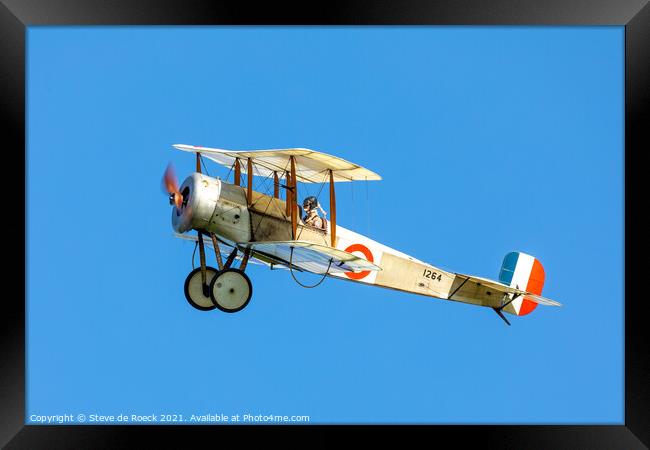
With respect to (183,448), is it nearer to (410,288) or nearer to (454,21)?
(410,288)

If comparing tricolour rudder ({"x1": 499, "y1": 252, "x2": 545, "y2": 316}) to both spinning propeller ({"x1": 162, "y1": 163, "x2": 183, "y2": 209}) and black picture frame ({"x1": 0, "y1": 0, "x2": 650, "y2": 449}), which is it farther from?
spinning propeller ({"x1": 162, "y1": 163, "x2": 183, "y2": 209})

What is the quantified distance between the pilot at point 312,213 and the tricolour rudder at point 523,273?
3.86 meters

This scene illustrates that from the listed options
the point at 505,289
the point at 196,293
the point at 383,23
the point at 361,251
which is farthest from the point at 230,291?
the point at 505,289

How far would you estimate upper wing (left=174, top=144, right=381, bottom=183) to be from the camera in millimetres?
14917

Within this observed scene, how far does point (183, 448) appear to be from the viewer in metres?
13.6

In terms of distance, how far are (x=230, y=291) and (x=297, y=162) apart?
1881 mm

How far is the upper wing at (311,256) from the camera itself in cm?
1445

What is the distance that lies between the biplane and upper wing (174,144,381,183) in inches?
0.5

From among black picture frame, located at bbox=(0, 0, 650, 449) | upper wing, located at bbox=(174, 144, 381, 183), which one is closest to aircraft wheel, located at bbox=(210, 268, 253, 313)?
upper wing, located at bbox=(174, 144, 381, 183)

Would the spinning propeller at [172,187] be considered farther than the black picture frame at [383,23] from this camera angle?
Yes

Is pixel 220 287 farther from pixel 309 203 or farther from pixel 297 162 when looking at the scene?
pixel 297 162

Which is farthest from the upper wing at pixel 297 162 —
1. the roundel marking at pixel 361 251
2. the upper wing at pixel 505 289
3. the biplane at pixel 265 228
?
the upper wing at pixel 505 289

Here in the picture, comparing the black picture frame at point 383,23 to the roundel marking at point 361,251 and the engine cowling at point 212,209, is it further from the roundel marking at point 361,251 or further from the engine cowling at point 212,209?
the roundel marking at point 361,251

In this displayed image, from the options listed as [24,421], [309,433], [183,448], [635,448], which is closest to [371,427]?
[309,433]
